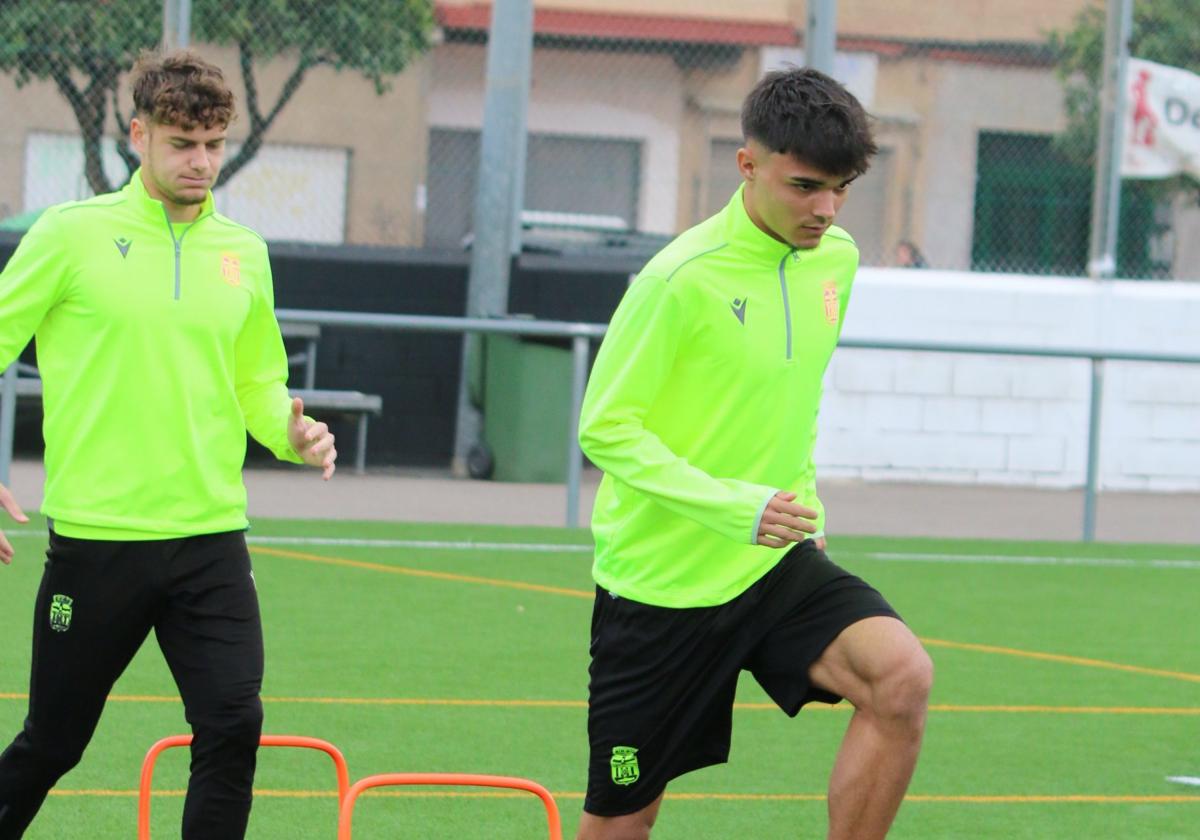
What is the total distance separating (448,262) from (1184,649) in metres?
7.87

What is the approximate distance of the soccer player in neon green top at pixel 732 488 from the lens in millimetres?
4414

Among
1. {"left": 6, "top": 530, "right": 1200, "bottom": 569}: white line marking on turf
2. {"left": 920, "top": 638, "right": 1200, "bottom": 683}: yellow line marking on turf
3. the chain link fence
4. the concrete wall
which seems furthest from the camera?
the concrete wall

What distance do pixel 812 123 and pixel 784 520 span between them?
32.9 inches

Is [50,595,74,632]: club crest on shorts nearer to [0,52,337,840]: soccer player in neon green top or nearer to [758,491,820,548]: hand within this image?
[0,52,337,840]: soccer player in neon green top

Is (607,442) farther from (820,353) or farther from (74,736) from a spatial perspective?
(74,736)

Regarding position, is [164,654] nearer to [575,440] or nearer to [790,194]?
[790,194]

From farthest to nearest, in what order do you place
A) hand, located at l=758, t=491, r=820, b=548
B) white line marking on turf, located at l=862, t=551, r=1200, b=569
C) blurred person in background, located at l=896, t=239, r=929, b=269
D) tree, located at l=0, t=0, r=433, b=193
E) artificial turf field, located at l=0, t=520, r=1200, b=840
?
blurred person in background, located at l=896, t=239, r=929, b=269
tree, located at l=0, t=0, r=433, b=193
white line marking on turf, located at l=862, t=551, r=1200, b=569
artificial turf field, located at l=0, t=520, r=1200, b=840
hand, located at l=758, t=491, r=820, b=548

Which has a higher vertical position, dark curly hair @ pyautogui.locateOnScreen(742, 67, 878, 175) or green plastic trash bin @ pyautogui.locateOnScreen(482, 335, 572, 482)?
dark curly hair @ pyautogui.locateOnScreen(742, 67, 878, 175)

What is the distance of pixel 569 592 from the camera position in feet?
34.0

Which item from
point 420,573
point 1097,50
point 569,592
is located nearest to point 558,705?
point 569,592

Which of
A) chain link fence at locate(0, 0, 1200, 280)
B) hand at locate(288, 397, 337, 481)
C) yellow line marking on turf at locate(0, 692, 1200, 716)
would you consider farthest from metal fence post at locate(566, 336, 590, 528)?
hand at locate(288, 397, 337, 481)

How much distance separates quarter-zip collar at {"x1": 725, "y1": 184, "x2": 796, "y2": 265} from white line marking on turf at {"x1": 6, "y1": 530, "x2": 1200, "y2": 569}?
7104mm

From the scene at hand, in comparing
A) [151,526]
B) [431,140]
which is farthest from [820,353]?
[431,140]

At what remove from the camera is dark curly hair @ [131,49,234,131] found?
177 inches
